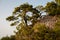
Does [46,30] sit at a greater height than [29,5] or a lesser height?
lesser

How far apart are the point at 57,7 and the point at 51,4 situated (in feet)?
1.22

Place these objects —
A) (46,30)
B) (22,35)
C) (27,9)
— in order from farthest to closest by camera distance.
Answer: (27,9) → (22,35) → (46,30)

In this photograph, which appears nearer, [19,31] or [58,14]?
[19,31]

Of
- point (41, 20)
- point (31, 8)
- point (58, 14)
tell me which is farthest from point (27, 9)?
point (58, 14)

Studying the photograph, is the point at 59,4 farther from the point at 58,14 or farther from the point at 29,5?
the point at 29,5

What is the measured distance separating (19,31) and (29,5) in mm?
1548

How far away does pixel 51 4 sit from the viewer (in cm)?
1259

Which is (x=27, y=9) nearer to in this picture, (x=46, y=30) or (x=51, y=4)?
(x=51, y=4)

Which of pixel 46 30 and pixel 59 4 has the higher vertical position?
pixel 59 4

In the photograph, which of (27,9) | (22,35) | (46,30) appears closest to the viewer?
(46,30)

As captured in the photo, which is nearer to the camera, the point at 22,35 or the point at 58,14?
the point at 22,35

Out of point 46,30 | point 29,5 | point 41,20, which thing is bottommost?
point 46,30

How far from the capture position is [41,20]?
497 inches

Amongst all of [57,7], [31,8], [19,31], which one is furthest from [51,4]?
[19,31]
